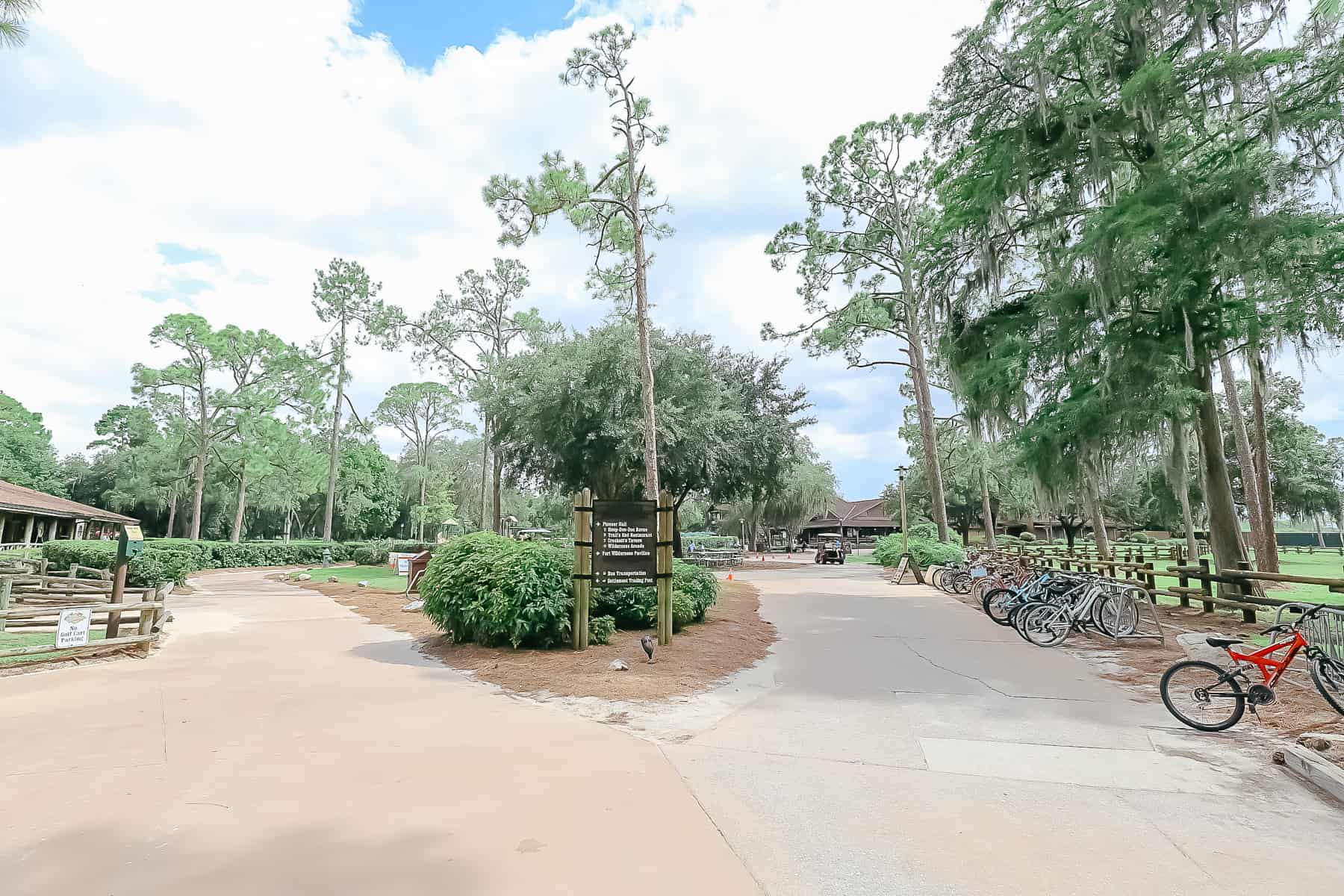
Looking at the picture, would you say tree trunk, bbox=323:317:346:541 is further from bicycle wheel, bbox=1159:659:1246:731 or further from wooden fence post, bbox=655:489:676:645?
bicycle wheel, bbox=1159:659:1246:731

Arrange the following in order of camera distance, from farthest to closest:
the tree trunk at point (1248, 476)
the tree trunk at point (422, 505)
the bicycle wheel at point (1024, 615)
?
the tree trunk at point (422, 505) → the tree trunk at point (1248, 476) → the bicycle wheel at point (1024, 615)

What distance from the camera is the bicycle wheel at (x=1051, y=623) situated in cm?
1040

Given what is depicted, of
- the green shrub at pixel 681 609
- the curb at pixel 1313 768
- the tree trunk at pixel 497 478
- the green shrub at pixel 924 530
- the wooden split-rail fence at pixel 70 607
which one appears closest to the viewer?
the curb at pixel 1313 768

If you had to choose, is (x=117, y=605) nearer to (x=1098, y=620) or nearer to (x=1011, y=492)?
(x=1098, y=620)

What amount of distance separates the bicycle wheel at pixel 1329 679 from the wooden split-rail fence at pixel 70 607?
494 inches

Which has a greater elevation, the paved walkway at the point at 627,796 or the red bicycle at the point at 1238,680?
the red bicycle at the point at 1238,680

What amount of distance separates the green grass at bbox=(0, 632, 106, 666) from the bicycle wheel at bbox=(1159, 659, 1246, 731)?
472 inches

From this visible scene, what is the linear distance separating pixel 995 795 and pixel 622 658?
5124 millimetres

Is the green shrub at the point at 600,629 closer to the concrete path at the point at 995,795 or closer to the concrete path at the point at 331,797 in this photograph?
the concrete path at the point at 331,797

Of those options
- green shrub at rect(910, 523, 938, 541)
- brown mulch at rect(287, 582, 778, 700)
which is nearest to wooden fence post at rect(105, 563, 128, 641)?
brown mulch at rect(287, 582, 778, 700)

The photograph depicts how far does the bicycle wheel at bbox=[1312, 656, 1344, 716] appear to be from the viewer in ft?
19.0

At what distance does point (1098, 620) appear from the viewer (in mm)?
10492

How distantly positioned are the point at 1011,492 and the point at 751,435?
28.8 metres

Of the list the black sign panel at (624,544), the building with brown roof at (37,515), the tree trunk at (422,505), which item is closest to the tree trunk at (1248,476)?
the black sign panel at (624,544)
